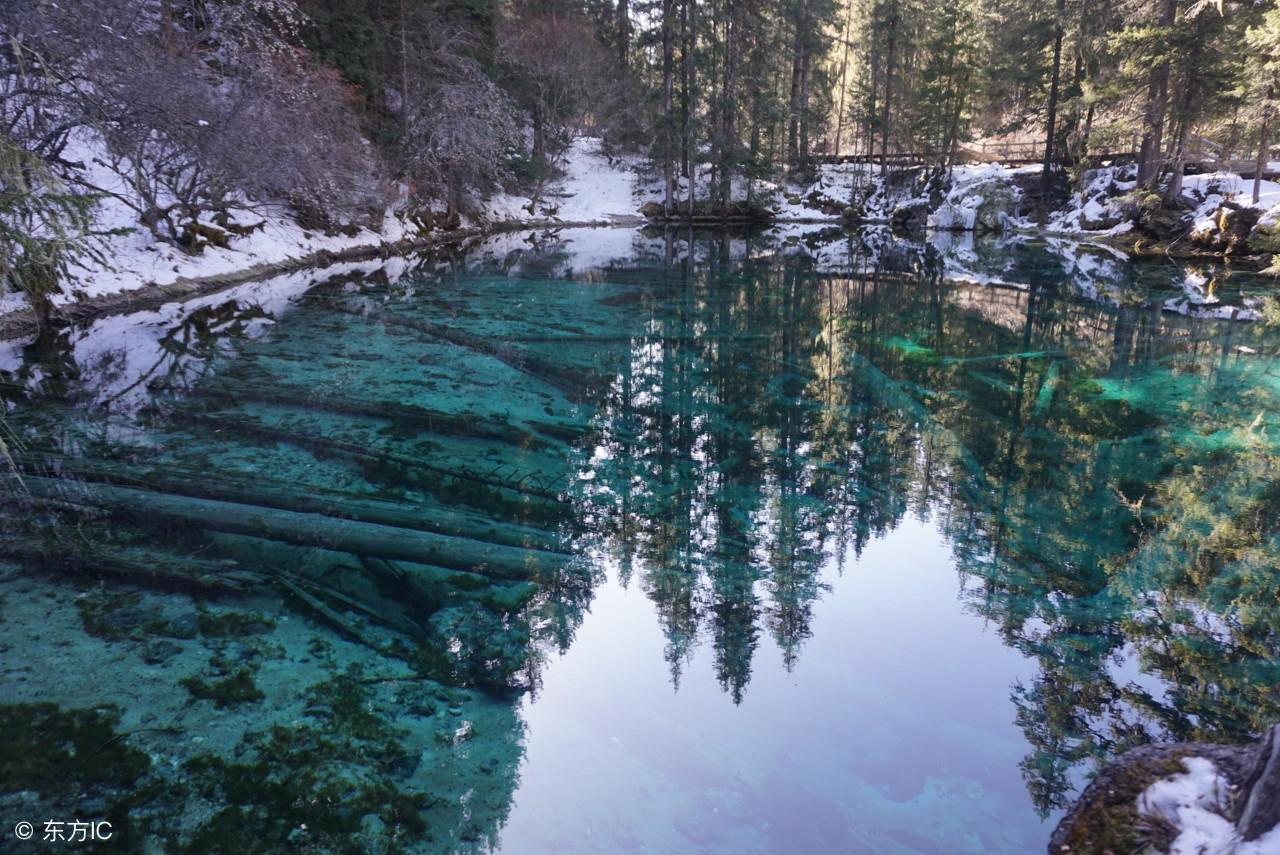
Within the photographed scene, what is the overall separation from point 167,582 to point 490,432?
3.37 metres

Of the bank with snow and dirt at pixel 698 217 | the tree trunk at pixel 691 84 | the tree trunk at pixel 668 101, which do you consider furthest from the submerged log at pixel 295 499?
the tree trunk at pixel 668 101

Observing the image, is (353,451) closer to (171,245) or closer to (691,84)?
(171,245)

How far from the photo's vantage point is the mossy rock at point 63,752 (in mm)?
3164

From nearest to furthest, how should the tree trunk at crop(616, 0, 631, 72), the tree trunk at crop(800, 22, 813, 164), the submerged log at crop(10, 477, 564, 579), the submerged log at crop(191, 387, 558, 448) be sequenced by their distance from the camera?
the submerged log at crop(10, 477, 564, 579)
the submerged log at crop(191, 387, 558, 448)
the tree trunk at crop(800, 22, 813, 164)
the tree trunk at crop(616, 0, 631, 72)

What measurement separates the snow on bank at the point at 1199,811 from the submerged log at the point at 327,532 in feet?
11.2

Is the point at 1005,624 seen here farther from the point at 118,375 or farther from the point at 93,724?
the point at 118,375

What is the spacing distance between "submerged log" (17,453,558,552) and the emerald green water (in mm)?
38

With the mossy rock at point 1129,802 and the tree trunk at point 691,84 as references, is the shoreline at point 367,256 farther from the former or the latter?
the mossy rock at point 1129,802

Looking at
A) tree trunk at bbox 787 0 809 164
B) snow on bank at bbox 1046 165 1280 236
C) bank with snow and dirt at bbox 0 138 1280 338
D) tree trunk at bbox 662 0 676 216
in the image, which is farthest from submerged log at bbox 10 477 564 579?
tree trunk at bbox 787 0 809 164

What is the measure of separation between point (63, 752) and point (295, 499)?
2630 millimetres

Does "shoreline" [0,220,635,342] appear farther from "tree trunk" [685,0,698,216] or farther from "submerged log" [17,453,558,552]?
"tree trunk" [685,0,698,216]

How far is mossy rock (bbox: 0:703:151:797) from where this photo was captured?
3164mm

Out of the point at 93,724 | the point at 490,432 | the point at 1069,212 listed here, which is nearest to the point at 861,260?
the point at 1069,212

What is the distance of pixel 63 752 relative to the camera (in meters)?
3.33
